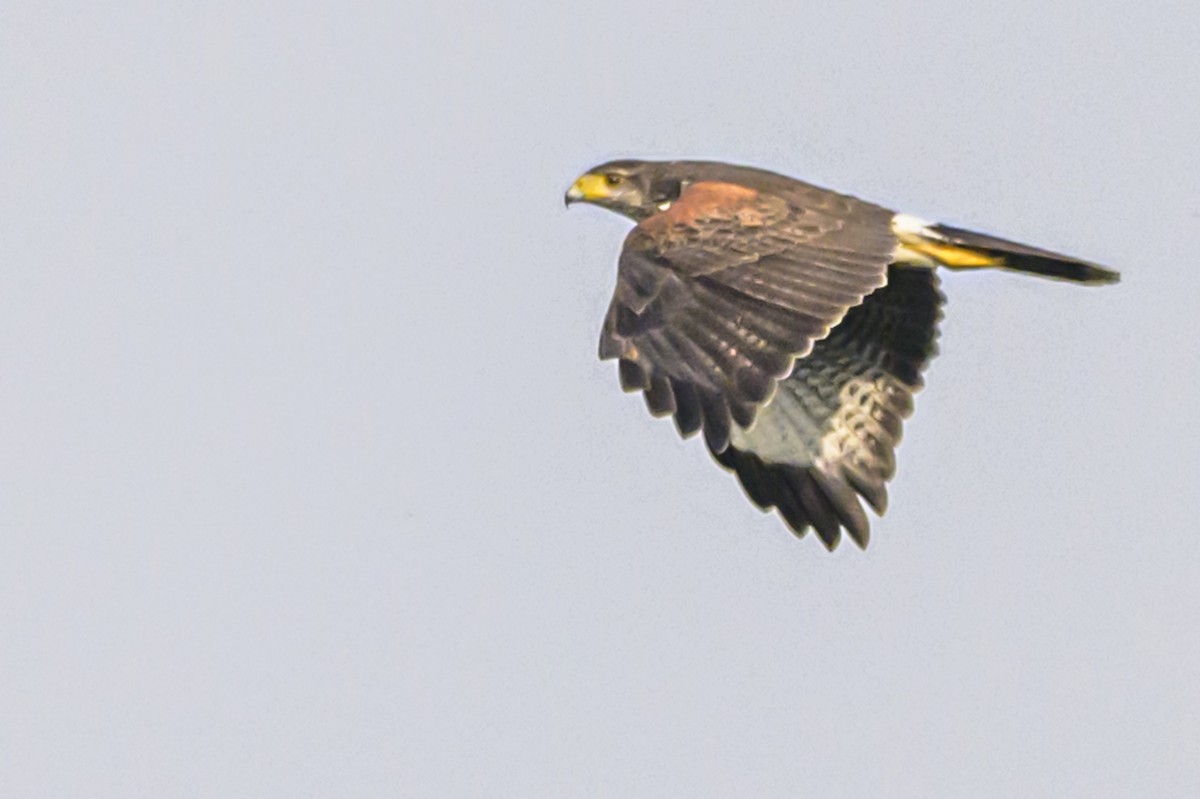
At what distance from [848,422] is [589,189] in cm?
163

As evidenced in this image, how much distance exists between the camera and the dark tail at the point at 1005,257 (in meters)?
10.5

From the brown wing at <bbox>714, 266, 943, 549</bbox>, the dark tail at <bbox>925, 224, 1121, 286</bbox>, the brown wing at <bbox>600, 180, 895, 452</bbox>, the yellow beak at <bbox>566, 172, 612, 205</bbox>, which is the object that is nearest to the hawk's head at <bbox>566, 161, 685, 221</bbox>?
the yellow beak at <bbox>566, 172, 612, 205</bbox>

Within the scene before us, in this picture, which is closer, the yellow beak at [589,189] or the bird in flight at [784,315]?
the bird in flight at [784,315]

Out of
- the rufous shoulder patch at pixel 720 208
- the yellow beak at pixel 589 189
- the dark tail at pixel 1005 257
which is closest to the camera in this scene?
the rufous shoulder patch at pixel 720 208

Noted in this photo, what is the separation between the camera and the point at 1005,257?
1062 cm

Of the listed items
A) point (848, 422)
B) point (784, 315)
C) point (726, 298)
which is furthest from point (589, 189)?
point (784, 315)

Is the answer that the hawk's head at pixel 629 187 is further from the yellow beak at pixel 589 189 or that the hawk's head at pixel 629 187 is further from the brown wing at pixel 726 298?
the brown wing at pixel 726 298

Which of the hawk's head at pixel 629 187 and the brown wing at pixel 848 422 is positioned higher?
the hawk's head at pixel 629 187

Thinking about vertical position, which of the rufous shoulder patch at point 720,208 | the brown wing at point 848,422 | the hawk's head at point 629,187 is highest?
the hawk's head at point 629,187

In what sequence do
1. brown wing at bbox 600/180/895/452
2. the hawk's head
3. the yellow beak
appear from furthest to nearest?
1. the yellow beak
2. the hawk's head
3. brown wing at bbox 600/180/895/452

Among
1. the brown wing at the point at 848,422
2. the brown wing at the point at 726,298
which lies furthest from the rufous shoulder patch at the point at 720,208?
the brown wing at the point at 848,422

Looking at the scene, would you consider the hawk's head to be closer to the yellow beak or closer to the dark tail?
the yellow beak

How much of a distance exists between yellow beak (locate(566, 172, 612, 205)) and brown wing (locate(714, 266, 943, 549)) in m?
1.23

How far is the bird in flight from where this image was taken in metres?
9.14
